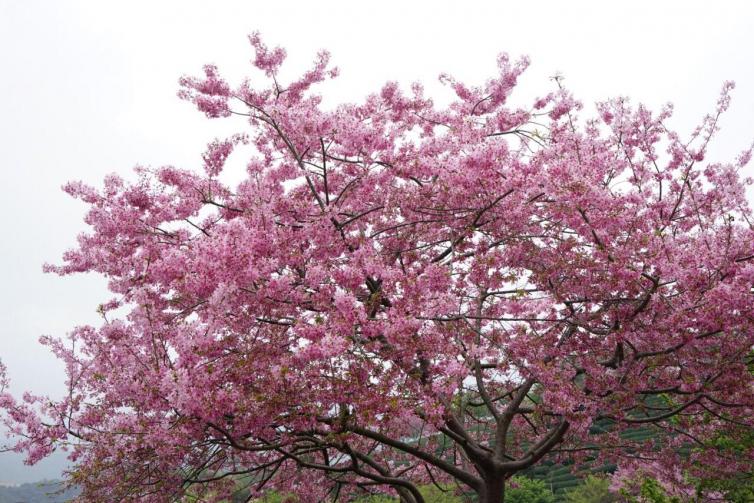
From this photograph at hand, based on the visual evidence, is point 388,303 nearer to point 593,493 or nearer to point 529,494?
point 529,494

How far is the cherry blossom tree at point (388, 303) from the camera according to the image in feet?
18.1

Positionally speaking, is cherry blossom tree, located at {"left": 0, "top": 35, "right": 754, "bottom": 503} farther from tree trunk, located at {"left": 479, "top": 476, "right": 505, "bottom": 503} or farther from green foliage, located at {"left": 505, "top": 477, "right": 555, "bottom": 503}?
green foliage, located at {"left": 505, "top": 477, "right": 555, "bottom": 503}

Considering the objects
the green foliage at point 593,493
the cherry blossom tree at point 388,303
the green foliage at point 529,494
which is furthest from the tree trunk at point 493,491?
the green foliage at point 593,493

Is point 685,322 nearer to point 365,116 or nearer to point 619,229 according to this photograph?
point 619,229

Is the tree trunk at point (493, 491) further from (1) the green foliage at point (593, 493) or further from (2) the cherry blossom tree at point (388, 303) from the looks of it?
(1) the green foliage at point (593, 493)

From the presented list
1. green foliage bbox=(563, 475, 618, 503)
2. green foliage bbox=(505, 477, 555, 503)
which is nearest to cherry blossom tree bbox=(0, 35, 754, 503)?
green foliage bbox=(505, 477, 555, 503)

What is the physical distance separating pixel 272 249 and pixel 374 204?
2543 mm

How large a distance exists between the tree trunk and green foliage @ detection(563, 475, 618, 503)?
2221 cm

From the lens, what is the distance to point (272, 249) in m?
6.03

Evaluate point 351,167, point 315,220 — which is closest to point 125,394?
point 315,220

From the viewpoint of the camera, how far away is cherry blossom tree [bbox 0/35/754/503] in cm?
552

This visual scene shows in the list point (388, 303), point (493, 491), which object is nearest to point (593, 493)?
point (493, 491)

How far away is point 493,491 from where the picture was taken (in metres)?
7.96

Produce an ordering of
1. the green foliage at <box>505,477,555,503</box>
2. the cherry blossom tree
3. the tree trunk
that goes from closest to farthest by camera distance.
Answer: the cherry blossom tree
the tree trunk
the green foliage at <box>505,477,555,503</box>
